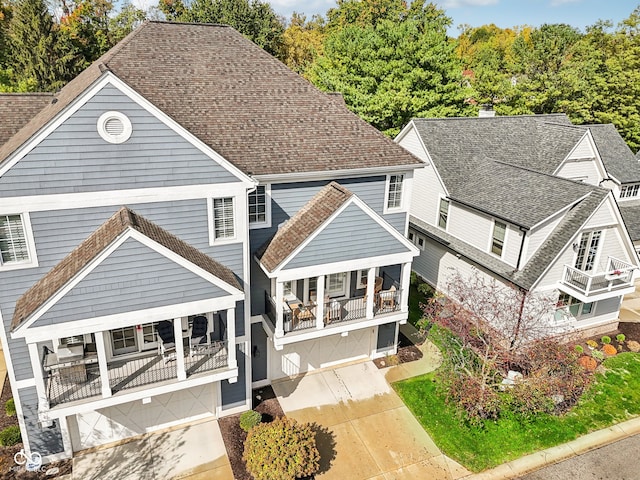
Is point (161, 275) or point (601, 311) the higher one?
point (161, 275)

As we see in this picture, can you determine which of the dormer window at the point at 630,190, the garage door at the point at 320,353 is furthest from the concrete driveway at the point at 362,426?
the dormer window at the point at 630,190

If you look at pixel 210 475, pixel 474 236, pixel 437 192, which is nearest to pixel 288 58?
pixel 437 192

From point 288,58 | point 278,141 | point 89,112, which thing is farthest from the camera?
point 288,58

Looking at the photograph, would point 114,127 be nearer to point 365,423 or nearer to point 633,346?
point 365,423

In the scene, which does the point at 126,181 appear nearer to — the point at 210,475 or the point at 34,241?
the point at 34,241

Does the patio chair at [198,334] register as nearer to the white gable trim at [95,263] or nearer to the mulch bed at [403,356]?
the white gable trim at [95,263]

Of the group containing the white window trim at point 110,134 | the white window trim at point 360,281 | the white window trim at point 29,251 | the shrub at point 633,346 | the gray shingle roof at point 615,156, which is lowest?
the shrub at point 633,346
